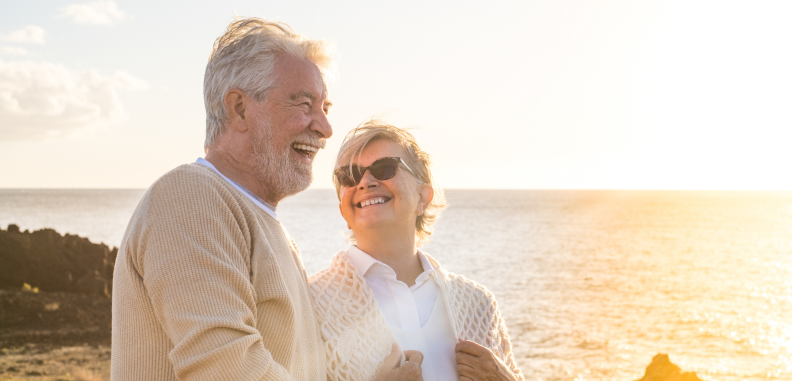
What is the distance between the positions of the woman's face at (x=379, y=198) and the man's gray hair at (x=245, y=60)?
0.97m

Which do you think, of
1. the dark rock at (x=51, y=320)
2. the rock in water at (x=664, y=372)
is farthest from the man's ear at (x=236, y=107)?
the dark rock at (x=51, y=320)

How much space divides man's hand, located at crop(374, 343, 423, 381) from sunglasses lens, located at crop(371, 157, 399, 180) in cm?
98

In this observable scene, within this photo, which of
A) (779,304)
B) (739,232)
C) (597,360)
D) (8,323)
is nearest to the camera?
(8,323)

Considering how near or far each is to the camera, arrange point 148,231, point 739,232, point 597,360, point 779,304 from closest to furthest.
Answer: point 148,231 < point 597,360 < point 779,304 < point 739,232

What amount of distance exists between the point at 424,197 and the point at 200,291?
218 centimetres

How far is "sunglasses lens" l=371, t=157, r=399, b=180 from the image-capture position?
11.6 feet

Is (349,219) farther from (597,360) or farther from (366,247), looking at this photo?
(597,360)

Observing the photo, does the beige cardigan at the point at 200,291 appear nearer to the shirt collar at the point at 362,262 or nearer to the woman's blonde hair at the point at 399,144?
the shirt collar at the point at 362,262

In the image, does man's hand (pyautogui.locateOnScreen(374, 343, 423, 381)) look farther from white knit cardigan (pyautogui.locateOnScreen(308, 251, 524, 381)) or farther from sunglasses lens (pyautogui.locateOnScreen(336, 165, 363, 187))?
sunglasses lens (pyautogui.locateOnScreen(336, 165, 363, 187))

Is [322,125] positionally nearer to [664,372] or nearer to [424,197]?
[424,197]

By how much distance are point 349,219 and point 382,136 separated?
0.54 meters

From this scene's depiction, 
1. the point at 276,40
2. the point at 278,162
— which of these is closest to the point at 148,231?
the point at 278,162

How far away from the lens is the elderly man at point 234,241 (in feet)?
6.32

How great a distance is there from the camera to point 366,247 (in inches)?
142
